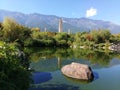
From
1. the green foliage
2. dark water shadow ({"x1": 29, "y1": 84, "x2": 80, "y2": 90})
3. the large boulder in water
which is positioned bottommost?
dark water shadow ({"x1": 29, "y1": 84, "x2": 80, "y2": 90})

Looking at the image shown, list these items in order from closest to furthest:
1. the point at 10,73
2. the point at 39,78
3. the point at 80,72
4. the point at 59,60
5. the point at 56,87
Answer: the point at 10,73 → the point at 56,87 → the point at 39,78 → the point at 80,72 → the point at 59,60

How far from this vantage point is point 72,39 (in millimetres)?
86438

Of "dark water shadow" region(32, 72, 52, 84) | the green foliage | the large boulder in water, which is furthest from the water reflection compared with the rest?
the green foliage

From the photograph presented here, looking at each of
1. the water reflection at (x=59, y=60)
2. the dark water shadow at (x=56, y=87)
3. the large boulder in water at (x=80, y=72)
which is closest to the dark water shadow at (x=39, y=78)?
the dark water shadow at (x=56, y=87)

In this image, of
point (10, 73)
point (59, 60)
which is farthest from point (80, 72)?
point (59, 60)

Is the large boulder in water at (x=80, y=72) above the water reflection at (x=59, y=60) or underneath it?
above

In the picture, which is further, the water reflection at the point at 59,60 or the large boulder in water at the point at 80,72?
the water reflection at the point at 59,60

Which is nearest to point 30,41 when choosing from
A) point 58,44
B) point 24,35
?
point 24,35

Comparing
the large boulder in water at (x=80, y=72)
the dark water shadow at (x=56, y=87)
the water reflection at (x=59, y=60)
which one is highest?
the large boulder in water at (x=80, y=72)

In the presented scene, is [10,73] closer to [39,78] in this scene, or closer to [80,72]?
[39,78]

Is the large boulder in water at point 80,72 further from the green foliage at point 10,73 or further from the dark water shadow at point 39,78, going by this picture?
the green foliage at point 10,73

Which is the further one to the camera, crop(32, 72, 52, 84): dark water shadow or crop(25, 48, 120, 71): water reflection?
crop(25, 48, 120, 71): water reflection

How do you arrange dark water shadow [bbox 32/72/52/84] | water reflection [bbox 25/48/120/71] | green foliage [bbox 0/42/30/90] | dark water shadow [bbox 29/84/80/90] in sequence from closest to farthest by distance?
green foliage [bbox 0/42/30/90] → dark water shadow [bbox 29/84/80/90] → dark water shadow [bbox 32/72/52/84] → water reflection [bbox 25/48/120/71]

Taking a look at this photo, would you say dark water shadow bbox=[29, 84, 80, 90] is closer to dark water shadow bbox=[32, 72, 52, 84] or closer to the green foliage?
dark water shadow bbox=[32, 72, 52, 84]
